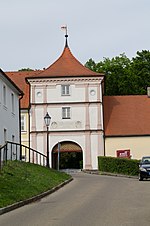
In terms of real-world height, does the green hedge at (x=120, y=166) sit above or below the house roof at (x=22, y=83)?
below

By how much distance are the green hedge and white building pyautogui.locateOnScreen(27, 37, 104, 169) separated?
858 cm

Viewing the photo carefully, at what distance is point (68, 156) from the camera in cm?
6612

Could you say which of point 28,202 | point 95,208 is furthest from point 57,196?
point 95,208

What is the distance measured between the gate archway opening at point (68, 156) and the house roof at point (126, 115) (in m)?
4.02

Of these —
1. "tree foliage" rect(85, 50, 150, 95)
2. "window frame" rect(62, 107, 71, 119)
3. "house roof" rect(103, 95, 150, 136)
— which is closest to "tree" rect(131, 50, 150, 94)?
"tree foliage" rect(85, 50, 150, 95)

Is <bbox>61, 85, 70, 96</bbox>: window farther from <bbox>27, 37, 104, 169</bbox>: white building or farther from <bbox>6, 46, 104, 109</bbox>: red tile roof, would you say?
<bbox>6, 46, 104, 109</bbox>: red tile roof

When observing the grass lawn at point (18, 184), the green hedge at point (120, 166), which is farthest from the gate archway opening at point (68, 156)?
the grass lawn at point (18, 184)

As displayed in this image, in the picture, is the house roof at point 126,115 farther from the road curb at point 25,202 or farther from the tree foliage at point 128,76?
the road curb at point 25,202

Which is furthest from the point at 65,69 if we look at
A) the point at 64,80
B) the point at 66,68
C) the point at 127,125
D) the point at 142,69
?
the point at 142,69

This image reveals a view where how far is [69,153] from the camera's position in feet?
217

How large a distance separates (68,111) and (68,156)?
256 inches

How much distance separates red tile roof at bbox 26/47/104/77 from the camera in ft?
204

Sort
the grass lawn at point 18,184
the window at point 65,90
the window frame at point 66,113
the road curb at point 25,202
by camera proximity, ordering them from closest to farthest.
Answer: the road curb at point 25,202
the grass lawn at point 18,184
the window at point 65,90
the window frame at point 66,113

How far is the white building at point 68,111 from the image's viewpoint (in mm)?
61656
